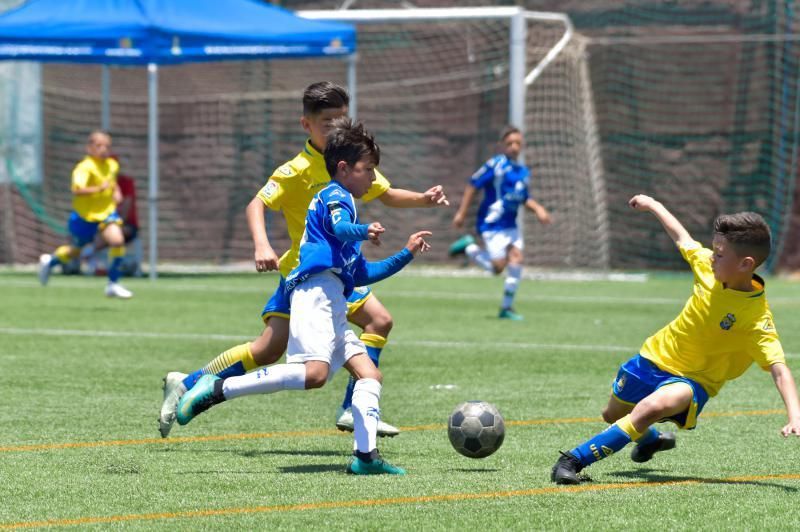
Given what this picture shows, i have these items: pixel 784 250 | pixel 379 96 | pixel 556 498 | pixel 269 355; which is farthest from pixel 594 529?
pixel 379 96

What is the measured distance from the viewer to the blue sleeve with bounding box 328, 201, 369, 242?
604 centimetres

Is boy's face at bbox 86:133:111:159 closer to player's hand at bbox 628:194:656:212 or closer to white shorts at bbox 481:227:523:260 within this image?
white shorts at bbox 481:227:523:260

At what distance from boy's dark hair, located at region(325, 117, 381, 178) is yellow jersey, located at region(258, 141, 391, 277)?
87 centimetres

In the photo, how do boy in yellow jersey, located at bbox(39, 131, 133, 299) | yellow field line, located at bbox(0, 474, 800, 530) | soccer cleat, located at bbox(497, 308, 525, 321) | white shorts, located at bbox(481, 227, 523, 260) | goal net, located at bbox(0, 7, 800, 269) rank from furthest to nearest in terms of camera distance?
goal net, located at bbox(0, 7, 800, 269) < boy in yellow jersey, located at bbox(39, 131, 133, 299) < white shorts, located at bbox(481, 227, 523, 260) < soccer cleat, located at bbox(497, 308, 525, 321) < yellow field line, located at bbox(0, 474, 800, 530)

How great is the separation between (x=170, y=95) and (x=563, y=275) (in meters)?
7.68

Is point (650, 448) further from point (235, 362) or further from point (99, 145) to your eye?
point (99, 145)

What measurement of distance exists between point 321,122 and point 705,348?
2206 mm

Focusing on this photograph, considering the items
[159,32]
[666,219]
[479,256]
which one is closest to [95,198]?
[159,32]

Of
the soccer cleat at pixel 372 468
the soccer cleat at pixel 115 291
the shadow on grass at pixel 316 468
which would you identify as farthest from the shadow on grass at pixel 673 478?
the soccer cleat at pixel 115 291

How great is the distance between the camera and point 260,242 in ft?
22.5

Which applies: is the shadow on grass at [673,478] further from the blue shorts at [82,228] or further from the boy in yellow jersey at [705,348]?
the blue shorts at [82,228]

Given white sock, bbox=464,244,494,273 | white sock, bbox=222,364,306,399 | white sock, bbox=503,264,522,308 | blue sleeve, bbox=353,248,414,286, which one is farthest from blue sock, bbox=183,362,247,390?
white sock, bbox=464,244,494,273

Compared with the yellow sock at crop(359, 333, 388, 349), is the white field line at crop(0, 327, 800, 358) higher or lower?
lower

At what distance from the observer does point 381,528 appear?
4996mm
